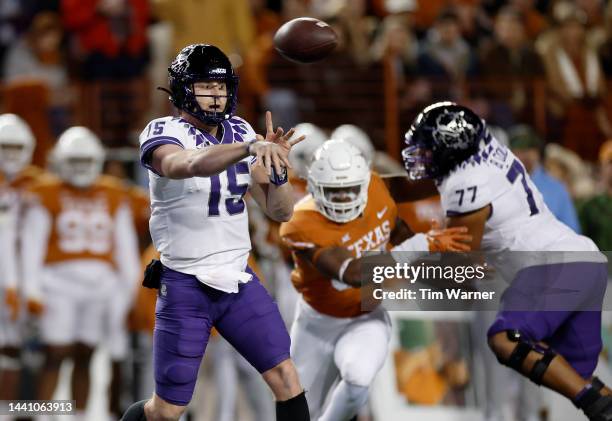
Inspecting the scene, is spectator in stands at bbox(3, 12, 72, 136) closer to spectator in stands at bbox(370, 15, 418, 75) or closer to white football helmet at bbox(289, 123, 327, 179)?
white football helmet at bbox(289, 123, 327, 179)

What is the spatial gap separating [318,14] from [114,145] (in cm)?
199

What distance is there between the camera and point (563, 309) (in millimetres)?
5840

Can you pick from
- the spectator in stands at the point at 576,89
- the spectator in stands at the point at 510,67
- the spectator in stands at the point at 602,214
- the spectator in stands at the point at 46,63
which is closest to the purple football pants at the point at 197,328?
the spectator in stands at the point at 602,214

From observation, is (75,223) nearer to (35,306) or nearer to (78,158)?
(78,158)

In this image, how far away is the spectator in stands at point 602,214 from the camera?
323 inches

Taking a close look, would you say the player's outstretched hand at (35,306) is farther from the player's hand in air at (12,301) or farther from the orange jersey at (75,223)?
the orange jersey at (75,223)

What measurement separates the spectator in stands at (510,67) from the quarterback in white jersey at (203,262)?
18.2 feet

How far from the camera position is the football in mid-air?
5969 mm

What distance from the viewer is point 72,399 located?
315 inches

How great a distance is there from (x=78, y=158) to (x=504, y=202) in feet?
11.6

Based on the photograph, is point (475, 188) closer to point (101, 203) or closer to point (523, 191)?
point (523, 191)

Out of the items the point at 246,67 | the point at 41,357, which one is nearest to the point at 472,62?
the point at 246,67

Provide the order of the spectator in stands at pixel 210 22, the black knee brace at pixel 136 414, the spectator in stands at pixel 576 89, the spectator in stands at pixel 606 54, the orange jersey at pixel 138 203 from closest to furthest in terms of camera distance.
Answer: the black knee brace at pixel 136 414 < the orange jersey at pixel 138 203 < the spectator in stands at pixel 210 22 < the spectator in stands at pixel 576 89 < the spectator in stands at pixel 606 54

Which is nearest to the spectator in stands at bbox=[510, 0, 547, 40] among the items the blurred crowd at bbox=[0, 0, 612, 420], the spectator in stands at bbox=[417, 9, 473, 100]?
the blurred crowd at bbox=[0, 0, 612, 420]
